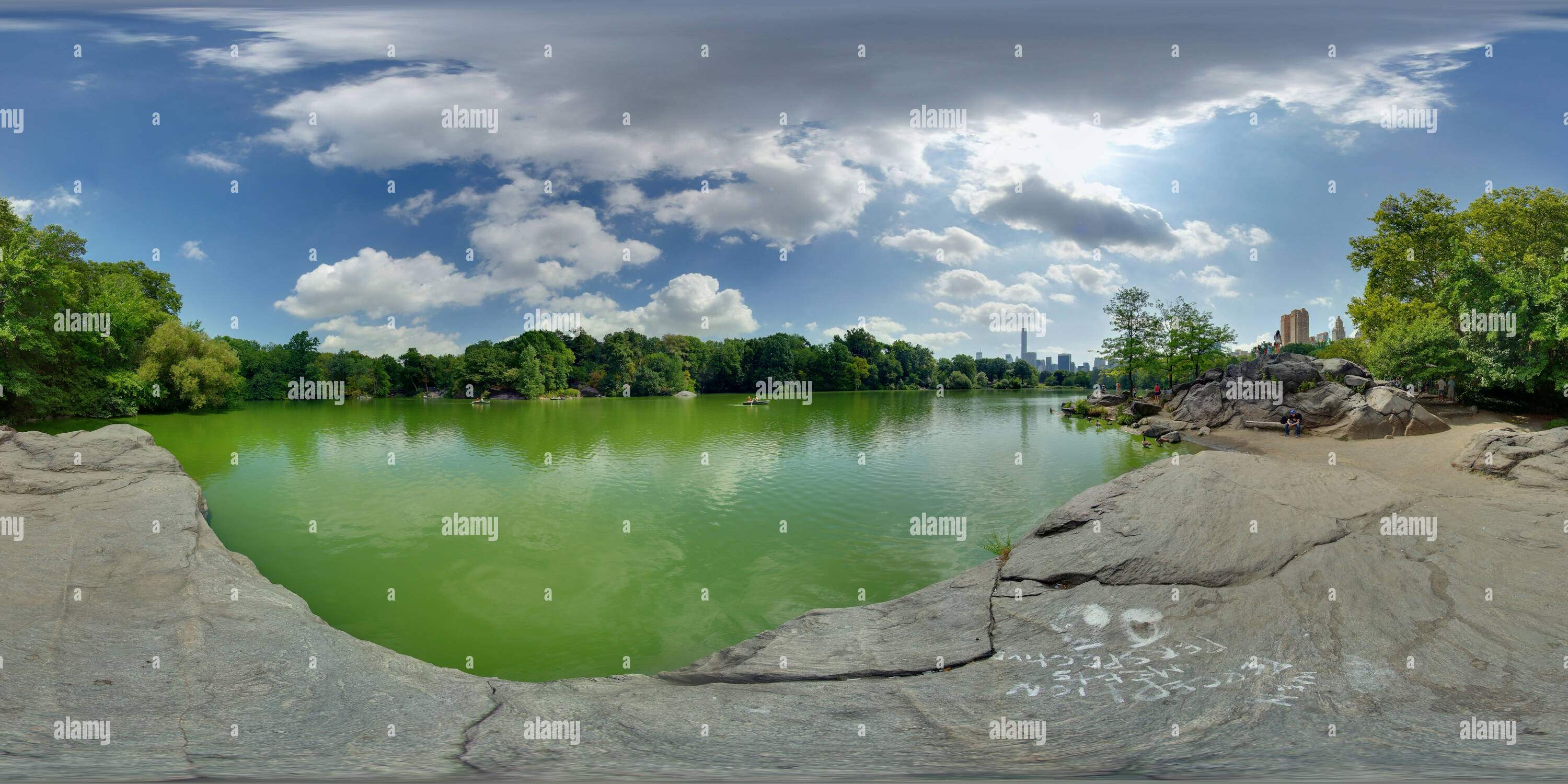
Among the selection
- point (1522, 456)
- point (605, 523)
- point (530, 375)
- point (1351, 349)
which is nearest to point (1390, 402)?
point (1522, 456)

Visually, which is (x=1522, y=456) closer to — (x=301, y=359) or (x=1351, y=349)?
(x=1351, y=349)

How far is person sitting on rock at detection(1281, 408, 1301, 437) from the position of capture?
79.0ft

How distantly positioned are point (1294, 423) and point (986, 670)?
28.3m

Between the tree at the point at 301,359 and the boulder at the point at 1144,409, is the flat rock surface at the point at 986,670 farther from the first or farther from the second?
the tree at the point at 301,359

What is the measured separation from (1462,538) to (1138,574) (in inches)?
152

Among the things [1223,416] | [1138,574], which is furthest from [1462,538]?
[1223,416]

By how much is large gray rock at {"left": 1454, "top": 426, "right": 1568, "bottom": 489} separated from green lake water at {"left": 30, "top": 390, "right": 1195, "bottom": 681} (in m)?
7.98

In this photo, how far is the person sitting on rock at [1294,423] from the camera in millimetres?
24094

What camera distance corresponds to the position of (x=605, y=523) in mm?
12750

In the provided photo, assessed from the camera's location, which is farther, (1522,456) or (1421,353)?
(1421,353)

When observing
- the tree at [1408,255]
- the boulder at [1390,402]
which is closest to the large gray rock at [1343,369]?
the boulder at [1390,402]

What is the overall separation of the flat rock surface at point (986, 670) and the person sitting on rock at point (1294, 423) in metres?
20.4

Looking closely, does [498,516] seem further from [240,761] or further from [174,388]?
[174,388]

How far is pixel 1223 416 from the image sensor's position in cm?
2812
